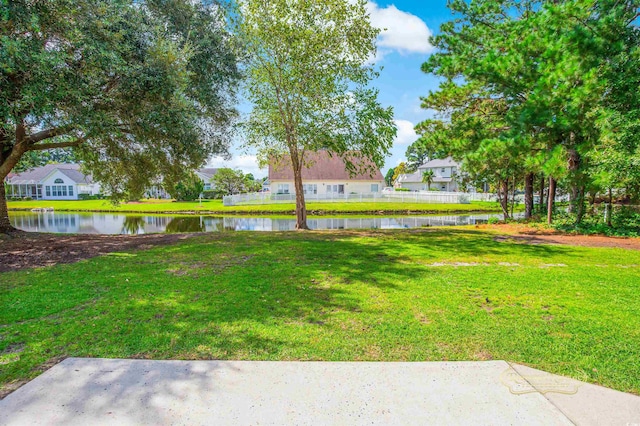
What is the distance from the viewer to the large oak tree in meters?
6.39

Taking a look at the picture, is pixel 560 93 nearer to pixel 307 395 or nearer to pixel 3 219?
pixel 307 395

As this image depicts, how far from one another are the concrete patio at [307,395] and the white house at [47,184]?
53597 mm

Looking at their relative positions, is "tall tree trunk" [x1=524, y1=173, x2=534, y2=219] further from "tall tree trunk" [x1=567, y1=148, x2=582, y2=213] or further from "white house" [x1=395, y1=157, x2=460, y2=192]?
"white house" [x1=395, y1=157, x2=460, y2=192]

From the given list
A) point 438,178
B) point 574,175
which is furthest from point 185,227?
point 438,178

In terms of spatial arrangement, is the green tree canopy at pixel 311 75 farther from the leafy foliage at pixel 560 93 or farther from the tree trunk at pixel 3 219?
the tree trunk at pixel 3 219

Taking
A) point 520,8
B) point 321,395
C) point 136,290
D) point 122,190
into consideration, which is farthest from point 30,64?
point 520,8

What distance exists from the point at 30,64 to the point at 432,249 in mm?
9305

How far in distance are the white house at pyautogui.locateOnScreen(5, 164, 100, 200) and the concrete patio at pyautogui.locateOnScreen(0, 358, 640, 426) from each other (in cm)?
5360

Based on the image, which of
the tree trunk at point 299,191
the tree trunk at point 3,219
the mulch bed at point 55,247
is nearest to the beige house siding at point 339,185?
the tree trunk at point 299,191

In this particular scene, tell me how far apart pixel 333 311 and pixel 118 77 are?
728 centimetres

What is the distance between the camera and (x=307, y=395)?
2.54 m

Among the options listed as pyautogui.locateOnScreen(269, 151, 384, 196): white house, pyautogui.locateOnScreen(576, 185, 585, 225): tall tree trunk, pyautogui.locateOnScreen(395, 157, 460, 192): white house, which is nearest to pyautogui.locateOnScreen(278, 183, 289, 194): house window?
pyautogui.locateOnScreen(269, 151, 384, 196): white house

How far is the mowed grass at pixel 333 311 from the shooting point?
10.6ft

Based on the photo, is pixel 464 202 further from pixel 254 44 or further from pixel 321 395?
pixel 321 395
